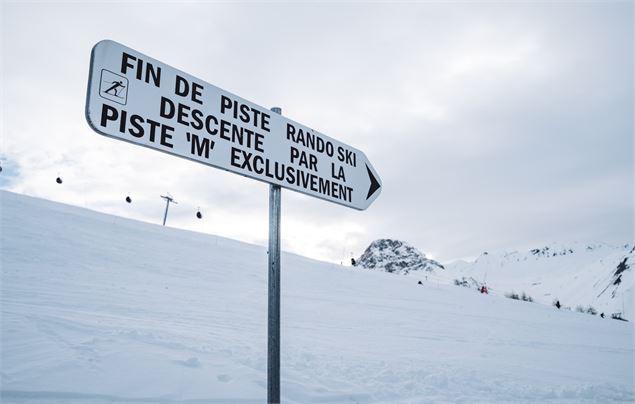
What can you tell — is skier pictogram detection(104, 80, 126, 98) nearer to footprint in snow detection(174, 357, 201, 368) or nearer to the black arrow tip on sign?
the black arrow tip on sign

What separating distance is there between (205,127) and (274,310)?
3.56 feet

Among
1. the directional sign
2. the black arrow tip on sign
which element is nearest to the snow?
the black arrow tip on sign

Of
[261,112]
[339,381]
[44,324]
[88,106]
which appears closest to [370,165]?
[261,112]

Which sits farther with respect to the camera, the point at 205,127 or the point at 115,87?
the point at 205,127

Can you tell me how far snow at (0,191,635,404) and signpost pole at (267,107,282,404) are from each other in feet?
7.65

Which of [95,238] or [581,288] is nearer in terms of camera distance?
[95,238]

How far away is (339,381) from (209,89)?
13.7ft

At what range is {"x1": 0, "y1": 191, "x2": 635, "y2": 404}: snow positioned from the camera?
13.3 ft

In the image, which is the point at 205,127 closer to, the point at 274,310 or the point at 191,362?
the point at 274,310

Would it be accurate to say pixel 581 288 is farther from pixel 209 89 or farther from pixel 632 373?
pixel 209 89

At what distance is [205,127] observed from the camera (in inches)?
79.1

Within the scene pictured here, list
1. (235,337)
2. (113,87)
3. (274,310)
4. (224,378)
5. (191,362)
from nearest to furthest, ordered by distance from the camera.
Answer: (113,87)
(274,310)
(224,378)
(191,362)
(235,337)

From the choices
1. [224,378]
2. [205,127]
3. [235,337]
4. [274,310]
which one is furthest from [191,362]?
[205,127]

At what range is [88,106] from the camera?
1.57 meters
